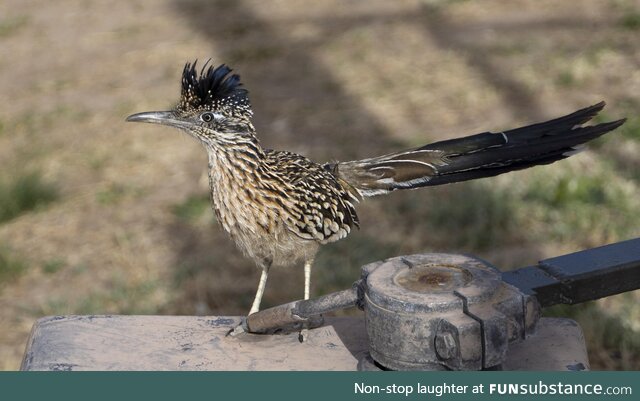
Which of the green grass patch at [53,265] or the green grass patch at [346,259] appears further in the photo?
the green grass patch at [53,265]

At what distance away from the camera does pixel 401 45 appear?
9.85 metres

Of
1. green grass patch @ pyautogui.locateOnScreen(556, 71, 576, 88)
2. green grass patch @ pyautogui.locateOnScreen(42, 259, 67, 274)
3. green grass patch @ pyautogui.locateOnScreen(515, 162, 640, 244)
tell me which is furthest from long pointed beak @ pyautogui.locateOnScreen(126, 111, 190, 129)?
green grass patch @ pyautogui.locateOnScreen(556, 71, 576, 88)

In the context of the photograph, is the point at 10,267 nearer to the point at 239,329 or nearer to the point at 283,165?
the point at 283,165

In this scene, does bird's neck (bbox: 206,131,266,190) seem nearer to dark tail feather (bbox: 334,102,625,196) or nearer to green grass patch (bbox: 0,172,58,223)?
dark tail feather (bbox: 334,102,625,196)

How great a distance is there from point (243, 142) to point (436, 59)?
5.64 meters

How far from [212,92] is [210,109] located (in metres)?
0.07

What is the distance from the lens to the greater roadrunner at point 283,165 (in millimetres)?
3959

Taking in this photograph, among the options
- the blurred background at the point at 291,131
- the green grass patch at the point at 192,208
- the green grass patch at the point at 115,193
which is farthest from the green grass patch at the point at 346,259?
the green grass patch at the point at 115,193

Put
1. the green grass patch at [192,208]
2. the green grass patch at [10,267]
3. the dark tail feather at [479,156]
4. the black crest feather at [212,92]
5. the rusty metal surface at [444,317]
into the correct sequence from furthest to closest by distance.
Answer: the green grass patch at [192,208]
the green grass patch at [10,267]
the black crest feather at [212,92]
the dark tail feather at [479,156]
the rusty metal surface at [444,317]

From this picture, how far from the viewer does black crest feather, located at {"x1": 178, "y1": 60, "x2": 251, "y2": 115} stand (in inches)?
157

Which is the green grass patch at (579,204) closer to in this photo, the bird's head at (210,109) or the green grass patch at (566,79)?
the green grass patch at (566,79)

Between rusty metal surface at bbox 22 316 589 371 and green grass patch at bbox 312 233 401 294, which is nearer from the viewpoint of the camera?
rusty metal surface at bbox 22 316 589 371

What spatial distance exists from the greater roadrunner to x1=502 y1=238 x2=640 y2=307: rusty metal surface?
2.19 feet

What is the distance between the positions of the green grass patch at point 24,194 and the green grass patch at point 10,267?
669 millimetres
